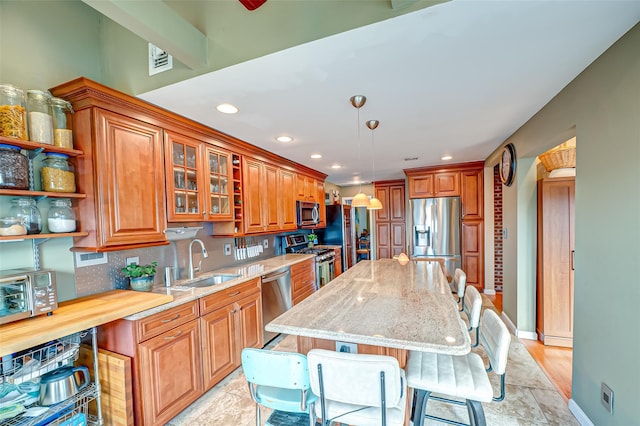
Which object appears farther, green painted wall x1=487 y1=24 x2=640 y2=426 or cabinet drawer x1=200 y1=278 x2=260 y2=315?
cabinet drawer x1=200 y1=278 x2=260 y2=315

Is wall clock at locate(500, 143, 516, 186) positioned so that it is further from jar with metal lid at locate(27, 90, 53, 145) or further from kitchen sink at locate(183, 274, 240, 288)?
jar with metal lid at locate(27, 90, 53, 145)

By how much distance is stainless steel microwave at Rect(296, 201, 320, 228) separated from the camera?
4.17 metres

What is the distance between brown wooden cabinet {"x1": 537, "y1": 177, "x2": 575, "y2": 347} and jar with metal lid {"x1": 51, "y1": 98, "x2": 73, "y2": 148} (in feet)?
13.1

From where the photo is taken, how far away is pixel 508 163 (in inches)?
122

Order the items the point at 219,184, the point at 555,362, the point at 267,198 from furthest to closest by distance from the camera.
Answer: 1. the point at 267,198
2. the point at 219,184
3. the point at 555,362

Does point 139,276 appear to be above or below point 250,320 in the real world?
above

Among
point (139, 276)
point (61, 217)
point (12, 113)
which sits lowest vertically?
point (139, 276)

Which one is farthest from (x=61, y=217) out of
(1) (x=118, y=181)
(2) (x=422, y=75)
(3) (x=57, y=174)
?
(2) (x=422, y=75)

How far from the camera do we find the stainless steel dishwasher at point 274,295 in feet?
9.41

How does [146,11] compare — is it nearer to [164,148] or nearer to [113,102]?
[113,102]

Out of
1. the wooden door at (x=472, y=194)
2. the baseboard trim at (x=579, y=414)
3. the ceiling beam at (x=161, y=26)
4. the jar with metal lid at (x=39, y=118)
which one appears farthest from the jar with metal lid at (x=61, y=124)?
the wooden door at (x=472, y=194)

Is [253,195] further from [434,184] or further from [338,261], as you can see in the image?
[434,184]

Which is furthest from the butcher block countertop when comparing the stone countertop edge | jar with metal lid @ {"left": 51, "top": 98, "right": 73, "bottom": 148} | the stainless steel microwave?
the stainless steel microwave

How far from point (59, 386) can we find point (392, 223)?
17.6 feet
